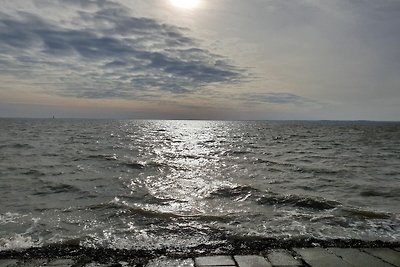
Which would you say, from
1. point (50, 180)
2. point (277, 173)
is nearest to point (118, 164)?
point (50, 180)

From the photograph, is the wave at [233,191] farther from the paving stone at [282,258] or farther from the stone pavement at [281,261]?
the stone pavement at [281,261]

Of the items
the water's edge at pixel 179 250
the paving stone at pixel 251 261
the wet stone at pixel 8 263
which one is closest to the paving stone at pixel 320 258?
the water's edge at pixel 179 250

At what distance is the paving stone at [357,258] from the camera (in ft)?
16.8

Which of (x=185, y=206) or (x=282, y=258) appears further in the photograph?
(x=185, y=206)

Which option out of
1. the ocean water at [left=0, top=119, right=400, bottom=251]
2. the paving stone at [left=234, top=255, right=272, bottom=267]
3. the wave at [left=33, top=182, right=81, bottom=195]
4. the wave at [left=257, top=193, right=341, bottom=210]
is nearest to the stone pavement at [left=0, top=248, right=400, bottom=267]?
the paving stone at [left=234, top=255, right=272, bottom=267]

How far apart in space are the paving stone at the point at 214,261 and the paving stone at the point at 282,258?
66 centimetres

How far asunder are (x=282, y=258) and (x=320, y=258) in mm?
604

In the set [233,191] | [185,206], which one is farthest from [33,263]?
[233,191]

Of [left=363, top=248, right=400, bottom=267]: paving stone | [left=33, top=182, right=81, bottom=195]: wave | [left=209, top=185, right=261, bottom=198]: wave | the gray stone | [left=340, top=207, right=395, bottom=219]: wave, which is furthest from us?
[left=209, top=185, right=261, bottom=198]: wave

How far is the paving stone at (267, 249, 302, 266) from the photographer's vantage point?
5090 millimetres

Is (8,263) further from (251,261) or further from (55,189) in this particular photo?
(55,189)

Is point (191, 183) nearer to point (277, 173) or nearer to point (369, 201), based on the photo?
point (277, 173)

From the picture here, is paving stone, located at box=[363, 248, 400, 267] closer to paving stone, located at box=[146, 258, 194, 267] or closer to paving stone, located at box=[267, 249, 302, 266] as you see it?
paving stone, located at box=[267, 249, 302, 266]

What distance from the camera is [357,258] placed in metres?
5.38
